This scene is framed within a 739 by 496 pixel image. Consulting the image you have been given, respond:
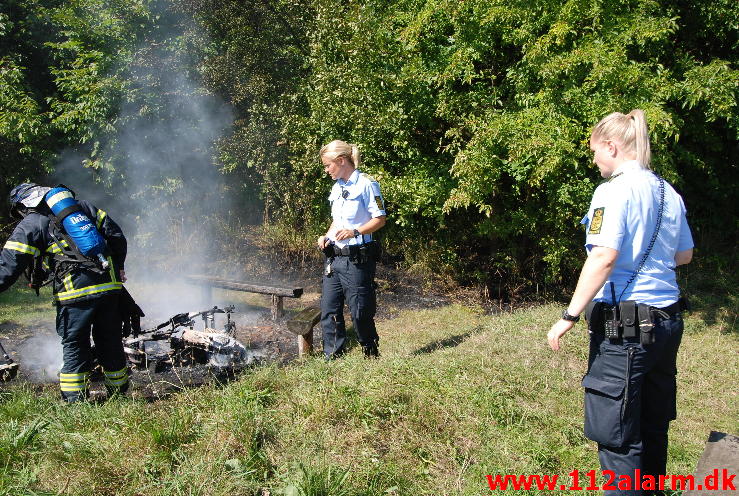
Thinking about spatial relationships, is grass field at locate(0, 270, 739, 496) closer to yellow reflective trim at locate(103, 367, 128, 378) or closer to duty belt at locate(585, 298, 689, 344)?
yellow reflective trim at locate(103, 367, 128, 378)

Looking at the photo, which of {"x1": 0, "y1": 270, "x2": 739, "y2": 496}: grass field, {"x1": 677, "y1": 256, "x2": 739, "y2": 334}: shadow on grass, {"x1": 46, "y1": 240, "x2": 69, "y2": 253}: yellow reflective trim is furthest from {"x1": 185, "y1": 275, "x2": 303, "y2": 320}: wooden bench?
{"x1": 677, "y1": 256, "x2": 739, "y2": 334}: shadow on grass

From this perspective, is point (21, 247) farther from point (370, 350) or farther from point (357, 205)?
point (370, 350)

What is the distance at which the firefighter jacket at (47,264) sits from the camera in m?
3.95

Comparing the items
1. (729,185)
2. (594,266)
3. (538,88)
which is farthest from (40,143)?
(729,185)

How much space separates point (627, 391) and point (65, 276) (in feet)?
12.3

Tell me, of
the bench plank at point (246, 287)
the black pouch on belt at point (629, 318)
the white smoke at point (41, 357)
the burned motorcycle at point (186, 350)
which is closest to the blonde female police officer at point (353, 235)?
the burned motorcycle at point (186, 350)

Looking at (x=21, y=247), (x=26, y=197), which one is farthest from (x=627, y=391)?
(x=26, y=197)

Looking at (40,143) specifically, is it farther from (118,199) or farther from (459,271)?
(459,271)

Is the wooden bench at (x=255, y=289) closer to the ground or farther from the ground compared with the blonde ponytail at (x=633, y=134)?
closer to the ground

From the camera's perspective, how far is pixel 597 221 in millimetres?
2510

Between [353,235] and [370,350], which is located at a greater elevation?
[353,235]

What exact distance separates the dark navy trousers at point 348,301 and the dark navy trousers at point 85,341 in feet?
5.61

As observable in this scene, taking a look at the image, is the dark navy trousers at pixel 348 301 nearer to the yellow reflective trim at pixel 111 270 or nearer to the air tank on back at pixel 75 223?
the yellow reflective trim at pixel 111 270

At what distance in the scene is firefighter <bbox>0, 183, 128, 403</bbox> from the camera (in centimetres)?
400
